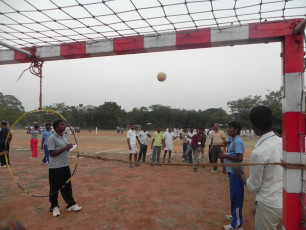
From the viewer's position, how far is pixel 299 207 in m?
2.85

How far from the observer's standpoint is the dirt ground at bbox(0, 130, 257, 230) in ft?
14.7

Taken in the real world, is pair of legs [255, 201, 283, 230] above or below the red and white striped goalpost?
below

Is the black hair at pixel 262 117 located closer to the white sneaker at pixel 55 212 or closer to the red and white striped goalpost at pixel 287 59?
the red and white striped goalpost at pixel 287 59

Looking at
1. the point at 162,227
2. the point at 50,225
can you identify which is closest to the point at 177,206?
the point at 162,227

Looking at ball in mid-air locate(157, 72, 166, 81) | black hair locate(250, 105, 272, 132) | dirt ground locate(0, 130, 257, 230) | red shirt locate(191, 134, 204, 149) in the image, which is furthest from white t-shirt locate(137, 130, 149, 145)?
black hair locate(250, 105, 272, 132)

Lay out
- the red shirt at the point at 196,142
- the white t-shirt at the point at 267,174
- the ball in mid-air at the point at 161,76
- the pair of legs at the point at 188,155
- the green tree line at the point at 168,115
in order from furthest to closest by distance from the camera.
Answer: the green tree line at the point at 168,115 → the pair of legs at the point at 188,155 → the red shirt at the point at 196,142 → the ball in mid-air at the point at 161,76 → the white t-shirt at the point at 267,174

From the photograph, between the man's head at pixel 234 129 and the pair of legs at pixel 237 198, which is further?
the man's head at pixel 234 129

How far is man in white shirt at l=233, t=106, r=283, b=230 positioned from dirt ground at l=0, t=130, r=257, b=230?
89.8 inches

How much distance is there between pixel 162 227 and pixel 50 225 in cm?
218

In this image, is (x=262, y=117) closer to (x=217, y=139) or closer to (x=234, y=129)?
(x=234, y=129)

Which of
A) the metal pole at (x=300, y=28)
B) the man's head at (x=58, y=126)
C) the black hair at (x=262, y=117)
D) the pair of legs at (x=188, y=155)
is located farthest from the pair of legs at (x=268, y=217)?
the pair of legs at (x=188, y=155)

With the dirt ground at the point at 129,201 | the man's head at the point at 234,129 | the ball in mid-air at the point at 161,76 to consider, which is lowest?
the dirt ground at the point at 129,201

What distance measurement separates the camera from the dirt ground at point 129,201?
176 inches

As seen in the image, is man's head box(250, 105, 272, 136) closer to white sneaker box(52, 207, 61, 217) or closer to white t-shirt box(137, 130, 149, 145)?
white sneaker box(52, 207, 61, 217)
